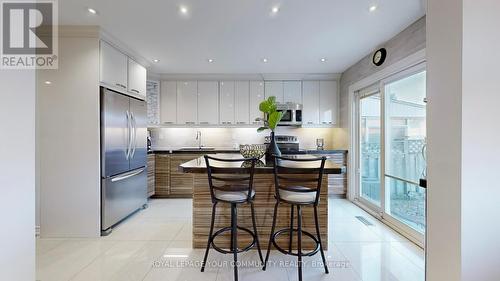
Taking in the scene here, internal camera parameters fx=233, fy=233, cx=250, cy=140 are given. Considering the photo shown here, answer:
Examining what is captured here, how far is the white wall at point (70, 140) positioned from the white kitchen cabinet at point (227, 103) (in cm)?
258

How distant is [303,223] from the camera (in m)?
2.57

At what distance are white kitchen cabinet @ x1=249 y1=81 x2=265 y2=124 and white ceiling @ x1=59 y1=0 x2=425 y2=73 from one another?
977mm

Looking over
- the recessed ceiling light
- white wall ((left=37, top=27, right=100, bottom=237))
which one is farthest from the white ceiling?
white wall ((left=37, top=27, right=100, bottom=237))

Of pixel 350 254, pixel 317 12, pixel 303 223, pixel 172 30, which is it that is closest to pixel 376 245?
pixel 350 254

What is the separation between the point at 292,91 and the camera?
514cm

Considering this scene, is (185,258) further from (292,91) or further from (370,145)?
(292,91)

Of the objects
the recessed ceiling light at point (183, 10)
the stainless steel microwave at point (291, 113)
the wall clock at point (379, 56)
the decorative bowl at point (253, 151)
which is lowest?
the decorative bowl at point (253, 151)

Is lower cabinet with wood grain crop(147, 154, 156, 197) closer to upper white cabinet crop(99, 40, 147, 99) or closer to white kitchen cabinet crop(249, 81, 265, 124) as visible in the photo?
upper white cabinet crop(99, 40, 147, 99)

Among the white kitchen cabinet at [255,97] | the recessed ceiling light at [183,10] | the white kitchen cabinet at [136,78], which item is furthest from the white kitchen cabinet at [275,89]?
the recessed ceiling light at [183,10]

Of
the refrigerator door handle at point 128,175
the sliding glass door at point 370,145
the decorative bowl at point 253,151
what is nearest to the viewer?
the decorative bowl at point 253,151

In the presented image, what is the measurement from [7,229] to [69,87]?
2093mm

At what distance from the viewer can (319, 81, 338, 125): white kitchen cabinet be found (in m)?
5.11

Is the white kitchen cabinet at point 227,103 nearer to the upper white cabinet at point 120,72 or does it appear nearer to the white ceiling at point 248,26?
the white ceiling at point 248,26

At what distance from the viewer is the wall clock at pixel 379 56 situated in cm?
334
